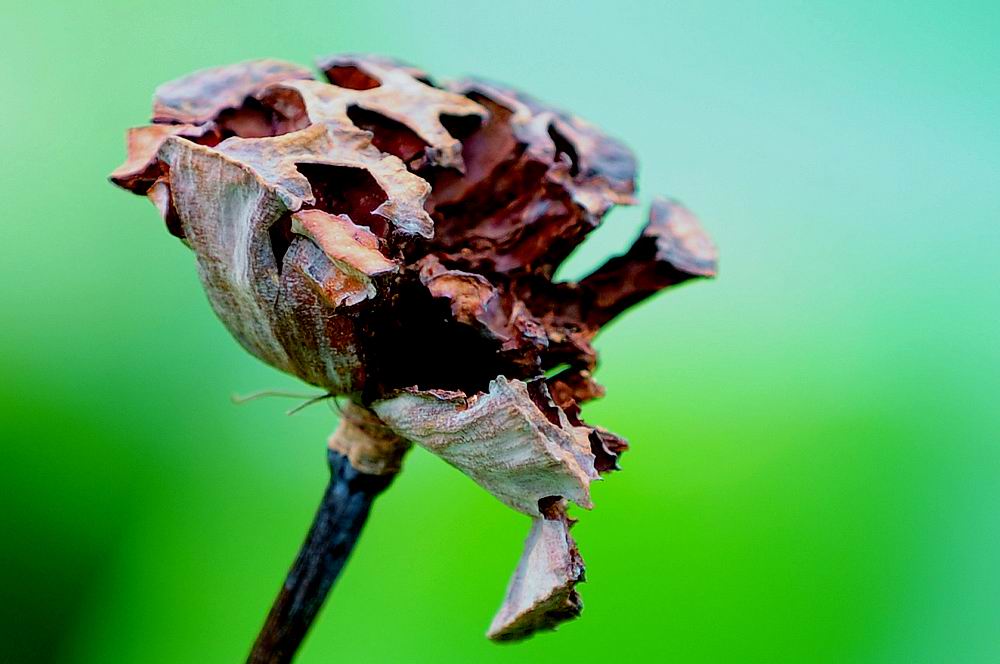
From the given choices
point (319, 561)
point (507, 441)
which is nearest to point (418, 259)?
point (507, 441)

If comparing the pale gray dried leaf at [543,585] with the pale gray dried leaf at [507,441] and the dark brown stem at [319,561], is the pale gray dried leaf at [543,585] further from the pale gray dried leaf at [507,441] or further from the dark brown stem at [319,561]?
the dark brown stem at [319,561]

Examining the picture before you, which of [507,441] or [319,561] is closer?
[507,441]

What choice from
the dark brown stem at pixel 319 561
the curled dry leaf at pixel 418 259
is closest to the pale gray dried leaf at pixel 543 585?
the curled dry leaf at pixel 418 259

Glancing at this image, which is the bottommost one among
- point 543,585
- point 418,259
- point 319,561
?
point 319,561

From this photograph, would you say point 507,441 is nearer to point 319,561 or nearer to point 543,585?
point 543,585

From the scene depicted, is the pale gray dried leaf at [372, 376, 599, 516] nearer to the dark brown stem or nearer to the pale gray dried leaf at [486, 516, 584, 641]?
the pale gray dried leaf at [486, 516, 584, 641]

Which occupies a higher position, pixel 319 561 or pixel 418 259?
pixel 418 259

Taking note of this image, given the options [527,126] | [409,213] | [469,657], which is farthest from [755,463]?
[409,213]

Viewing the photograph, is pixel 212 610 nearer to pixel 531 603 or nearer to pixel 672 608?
pixel 672 608
